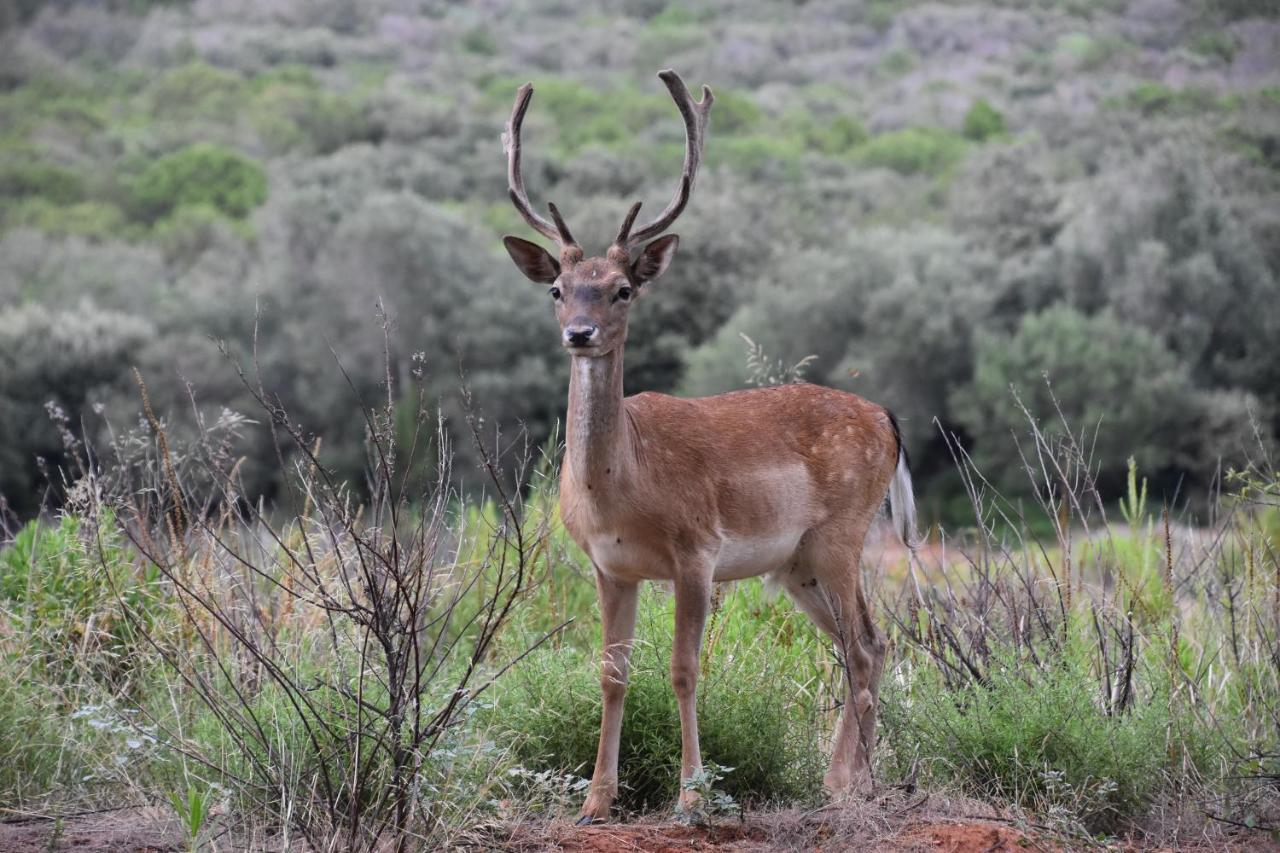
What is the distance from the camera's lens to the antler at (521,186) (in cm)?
629

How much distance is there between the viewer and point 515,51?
196 ft

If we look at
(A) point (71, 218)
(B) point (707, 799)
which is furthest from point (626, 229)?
(A) point (71, 218)

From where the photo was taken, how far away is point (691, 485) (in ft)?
20.5

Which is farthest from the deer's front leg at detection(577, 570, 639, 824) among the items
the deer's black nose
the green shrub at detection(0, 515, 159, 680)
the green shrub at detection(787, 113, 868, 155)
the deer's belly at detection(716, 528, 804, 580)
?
the green shrub at detection(787, 113, 868, 155)

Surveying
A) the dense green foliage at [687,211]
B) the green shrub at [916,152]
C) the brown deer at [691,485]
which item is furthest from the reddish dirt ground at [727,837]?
the green shrub at [916,152]

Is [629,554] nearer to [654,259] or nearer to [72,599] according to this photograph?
[654,259]

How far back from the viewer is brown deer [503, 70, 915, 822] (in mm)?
6008

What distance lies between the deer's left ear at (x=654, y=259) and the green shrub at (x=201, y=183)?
43.0 meters

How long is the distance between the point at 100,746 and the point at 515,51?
55.4 meters

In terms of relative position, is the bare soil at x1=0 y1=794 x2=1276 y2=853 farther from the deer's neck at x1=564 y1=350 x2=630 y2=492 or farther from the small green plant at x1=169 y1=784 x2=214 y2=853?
the deer's neck at x1=564 y1=350 x2=630 y2=492

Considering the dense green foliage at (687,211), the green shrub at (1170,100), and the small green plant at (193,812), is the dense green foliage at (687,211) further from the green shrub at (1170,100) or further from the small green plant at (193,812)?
the small green plant at (193,812)

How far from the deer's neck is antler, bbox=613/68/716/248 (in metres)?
0.55

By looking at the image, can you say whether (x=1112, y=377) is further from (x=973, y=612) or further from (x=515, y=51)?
(x=515, y=51)

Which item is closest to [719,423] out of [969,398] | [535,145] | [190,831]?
[190,831]
